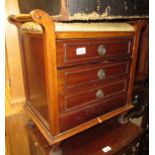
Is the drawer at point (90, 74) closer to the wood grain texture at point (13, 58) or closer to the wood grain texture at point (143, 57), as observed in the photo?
the wood grain texture at point (143, 57)

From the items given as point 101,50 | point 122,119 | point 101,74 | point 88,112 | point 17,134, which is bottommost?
point 17,134

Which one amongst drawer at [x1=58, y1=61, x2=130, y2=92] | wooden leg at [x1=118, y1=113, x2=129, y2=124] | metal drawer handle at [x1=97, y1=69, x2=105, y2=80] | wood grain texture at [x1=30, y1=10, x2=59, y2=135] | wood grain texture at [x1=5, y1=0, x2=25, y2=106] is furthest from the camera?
wooden leg at [x1=118, y1=113, x2=129, y2=124]

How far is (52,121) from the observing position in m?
0.66

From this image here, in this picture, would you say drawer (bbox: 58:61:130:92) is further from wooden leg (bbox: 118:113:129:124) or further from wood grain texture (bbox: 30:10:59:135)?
wooden leg (bbox: 118:113:129:124)

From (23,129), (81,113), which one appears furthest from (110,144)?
(23,129)

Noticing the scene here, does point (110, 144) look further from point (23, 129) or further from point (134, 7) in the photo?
point (134, 7)

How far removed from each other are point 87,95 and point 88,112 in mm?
91

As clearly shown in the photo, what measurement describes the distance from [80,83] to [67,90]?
0.07 m

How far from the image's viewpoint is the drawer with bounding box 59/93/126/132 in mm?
704

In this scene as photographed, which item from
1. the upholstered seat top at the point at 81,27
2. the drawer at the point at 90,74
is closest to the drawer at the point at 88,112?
the drawer at the point at 90,74

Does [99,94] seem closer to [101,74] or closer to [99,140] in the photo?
[101,74]

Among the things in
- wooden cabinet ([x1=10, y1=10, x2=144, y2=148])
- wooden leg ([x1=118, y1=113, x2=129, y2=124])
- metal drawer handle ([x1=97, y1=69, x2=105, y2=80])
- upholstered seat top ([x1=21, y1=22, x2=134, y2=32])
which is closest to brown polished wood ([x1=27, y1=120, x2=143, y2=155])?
wooden leg ([x1=118, y1=113, x2=129, y2=124])

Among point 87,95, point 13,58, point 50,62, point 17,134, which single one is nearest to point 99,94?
point 87,95

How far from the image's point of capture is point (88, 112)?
0.78 meters
